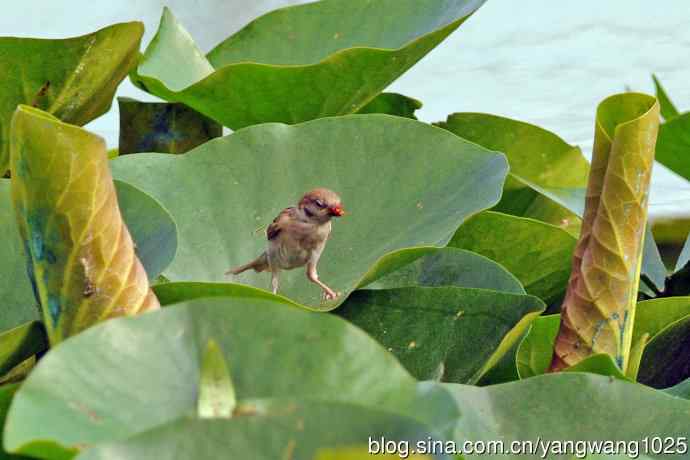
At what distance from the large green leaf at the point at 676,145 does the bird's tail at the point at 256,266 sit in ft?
1.37

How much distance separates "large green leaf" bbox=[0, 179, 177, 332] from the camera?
2.17ft

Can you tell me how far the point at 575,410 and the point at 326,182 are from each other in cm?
34

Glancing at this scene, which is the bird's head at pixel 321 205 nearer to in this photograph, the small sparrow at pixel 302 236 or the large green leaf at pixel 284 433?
the small sparrow at pixel 302 236

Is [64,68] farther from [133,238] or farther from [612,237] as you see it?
[612,237]

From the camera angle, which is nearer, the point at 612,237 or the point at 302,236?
the point at 612,237

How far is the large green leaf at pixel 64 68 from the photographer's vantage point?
861 mm

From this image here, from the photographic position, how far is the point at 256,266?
0.85m

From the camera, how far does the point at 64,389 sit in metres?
0.45

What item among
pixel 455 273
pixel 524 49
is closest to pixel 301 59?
pixel 455 273

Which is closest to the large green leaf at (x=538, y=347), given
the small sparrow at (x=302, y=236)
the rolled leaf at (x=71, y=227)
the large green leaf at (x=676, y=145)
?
the small sparrow at (x=302, y=236)

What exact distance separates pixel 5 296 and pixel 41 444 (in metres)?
0.31

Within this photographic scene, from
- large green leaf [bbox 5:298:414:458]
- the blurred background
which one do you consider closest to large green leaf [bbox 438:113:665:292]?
large green leaf [bbox 5:298:414:458]

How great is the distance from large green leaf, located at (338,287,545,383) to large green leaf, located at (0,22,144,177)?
1.14ft

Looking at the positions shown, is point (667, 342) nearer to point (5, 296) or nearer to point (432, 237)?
point (432, 237)
